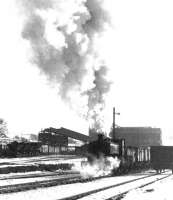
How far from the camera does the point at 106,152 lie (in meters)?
26.7

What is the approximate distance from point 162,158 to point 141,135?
233 ft

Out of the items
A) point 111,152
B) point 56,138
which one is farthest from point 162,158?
point 56,138

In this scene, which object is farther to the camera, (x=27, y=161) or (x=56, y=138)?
(x=56, y=138)

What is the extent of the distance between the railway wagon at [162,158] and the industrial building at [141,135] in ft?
220

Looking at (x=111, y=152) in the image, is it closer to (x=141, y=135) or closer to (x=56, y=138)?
(x=56, y=138)

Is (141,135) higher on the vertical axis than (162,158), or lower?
higher

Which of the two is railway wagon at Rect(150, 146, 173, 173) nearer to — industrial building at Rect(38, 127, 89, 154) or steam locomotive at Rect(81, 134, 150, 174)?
steam locomotive at Rect(81, 134, 150, 174)

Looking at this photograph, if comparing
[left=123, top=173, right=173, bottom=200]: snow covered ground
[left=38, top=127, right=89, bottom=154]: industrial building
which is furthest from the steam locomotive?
[left=38, top=127, right=89, bottom=154]: industrial building

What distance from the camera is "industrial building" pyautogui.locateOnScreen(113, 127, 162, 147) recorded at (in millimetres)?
102125

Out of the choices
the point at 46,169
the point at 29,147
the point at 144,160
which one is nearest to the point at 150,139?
the point at 29,147

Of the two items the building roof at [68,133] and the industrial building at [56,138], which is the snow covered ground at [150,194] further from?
the industrial building at [56,138]

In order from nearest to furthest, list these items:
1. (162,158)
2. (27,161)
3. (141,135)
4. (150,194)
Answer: (150,194) < (162,158) < (27,161) < (141,135)

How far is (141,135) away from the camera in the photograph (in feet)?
340

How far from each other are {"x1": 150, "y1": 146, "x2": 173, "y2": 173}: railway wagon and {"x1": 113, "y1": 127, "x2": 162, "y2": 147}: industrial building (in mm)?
66986
